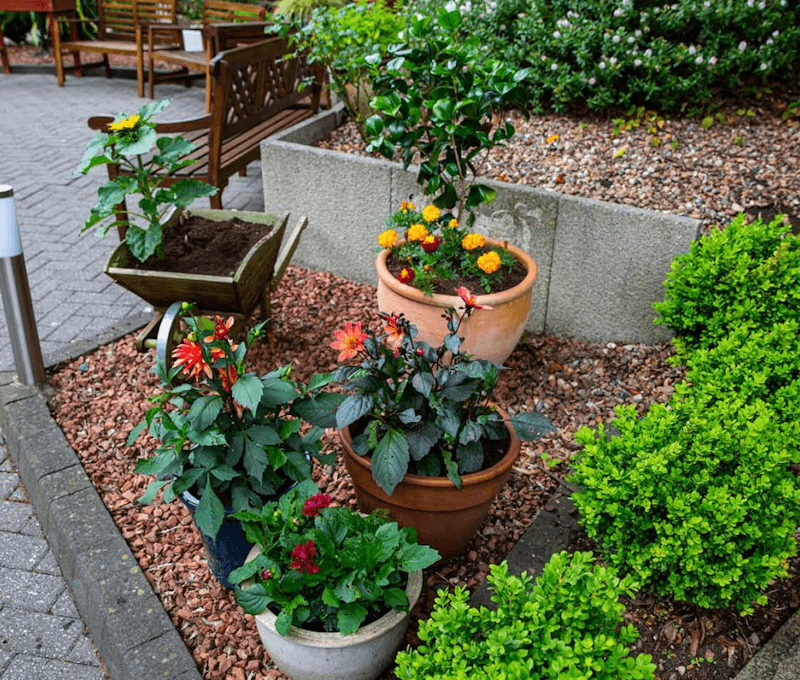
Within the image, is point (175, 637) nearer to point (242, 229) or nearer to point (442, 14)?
point (242, 229)

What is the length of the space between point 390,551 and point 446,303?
52.2 inches

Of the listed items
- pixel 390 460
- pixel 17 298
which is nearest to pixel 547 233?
pixel 390 460

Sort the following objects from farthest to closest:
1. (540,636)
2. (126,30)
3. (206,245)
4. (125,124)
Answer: (126,30) < (206,245) < (125,124) < (540,636)

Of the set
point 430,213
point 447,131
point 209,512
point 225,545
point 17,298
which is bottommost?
point 225,545

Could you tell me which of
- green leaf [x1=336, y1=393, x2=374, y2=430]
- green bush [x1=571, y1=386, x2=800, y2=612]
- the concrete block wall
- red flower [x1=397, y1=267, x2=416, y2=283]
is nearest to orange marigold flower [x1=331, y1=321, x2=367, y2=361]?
green leaf [x1=336, y1=393, x2=374, y2=430]

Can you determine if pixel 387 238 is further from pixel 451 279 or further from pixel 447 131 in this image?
pixel 447 131

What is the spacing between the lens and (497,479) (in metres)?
2.35

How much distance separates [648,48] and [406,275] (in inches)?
92.2

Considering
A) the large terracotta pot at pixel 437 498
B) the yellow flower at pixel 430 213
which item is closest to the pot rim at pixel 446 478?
the large terracotta pot at pixel 437 498

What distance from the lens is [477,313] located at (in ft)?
10.0

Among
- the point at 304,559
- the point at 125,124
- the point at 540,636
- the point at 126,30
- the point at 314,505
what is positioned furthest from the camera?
the point at 126,30

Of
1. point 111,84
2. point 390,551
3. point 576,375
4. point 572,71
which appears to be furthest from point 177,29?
point 390,551

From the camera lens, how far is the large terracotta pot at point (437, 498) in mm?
2279

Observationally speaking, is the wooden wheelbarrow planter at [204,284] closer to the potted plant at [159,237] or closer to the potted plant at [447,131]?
the potted plant at [159,237]
